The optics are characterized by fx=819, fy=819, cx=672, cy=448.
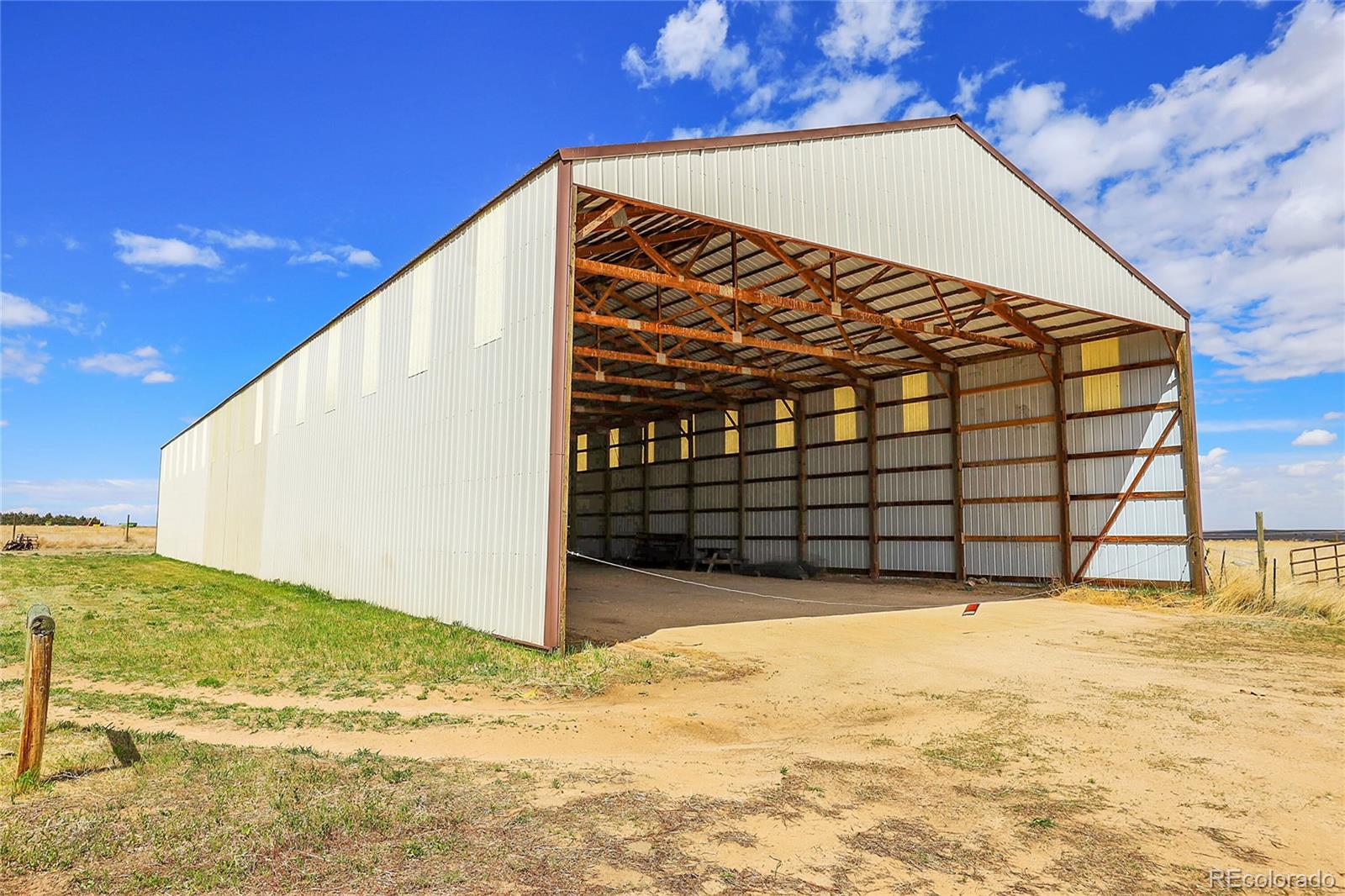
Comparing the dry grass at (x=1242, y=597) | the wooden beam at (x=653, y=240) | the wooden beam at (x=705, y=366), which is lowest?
the dry grass at (x=1242, y=597)

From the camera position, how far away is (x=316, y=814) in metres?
4.88

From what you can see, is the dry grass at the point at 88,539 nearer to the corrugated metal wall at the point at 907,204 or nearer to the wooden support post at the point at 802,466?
the wooden support post at the point at 802,466

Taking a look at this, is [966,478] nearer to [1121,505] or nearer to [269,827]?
[1121,505]

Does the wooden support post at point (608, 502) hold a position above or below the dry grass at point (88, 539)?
above

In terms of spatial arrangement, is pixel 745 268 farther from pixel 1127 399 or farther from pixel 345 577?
pixel 345 577

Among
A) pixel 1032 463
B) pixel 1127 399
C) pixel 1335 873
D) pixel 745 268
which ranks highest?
pixel 745 268

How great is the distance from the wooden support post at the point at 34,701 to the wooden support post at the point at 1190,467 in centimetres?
2079

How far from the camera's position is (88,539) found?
185 feet

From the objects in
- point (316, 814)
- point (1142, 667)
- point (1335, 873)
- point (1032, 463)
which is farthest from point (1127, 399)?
point (316, 814)

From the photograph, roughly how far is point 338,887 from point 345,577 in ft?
50.9

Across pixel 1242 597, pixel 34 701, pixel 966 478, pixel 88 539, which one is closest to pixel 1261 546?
pixel 1242 597

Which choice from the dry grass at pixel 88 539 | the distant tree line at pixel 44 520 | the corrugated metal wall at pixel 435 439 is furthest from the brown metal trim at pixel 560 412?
the distant tree line at pixel 44 520

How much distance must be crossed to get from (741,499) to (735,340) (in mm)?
13567

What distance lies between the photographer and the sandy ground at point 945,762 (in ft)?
15.3
